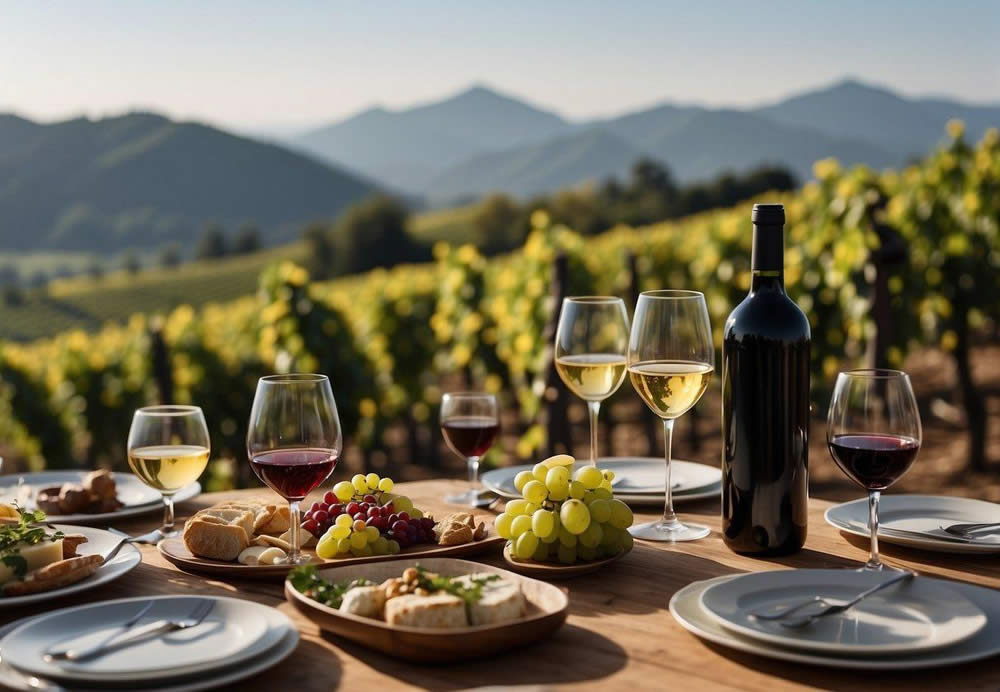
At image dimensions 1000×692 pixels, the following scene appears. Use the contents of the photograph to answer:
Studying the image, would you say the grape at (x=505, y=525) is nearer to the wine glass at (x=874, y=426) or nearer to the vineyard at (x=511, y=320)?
the wine glass at (x=874, y=426)

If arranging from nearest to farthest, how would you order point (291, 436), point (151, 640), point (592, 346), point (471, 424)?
point (151, 640) → point (291, 436) → point (592, 346) → point (471, 424)

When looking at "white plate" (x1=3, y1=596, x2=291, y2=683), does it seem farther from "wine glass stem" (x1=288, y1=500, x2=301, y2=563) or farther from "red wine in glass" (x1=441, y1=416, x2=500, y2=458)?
"red wine in glass" (x1=441, y1=416, x2=500, y2=458)

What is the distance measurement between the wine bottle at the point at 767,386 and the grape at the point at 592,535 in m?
0.28

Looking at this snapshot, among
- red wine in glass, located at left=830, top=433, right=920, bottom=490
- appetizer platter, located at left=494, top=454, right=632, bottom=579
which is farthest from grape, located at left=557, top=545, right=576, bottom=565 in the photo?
red wine in glass, located at left=830, top=433, right=920, bottom=490

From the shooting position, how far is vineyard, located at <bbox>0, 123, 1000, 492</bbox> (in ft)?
25.7

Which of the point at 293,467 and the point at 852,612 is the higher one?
the point at 293,467

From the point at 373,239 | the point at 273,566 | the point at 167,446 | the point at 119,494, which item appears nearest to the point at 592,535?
the point at 273,566

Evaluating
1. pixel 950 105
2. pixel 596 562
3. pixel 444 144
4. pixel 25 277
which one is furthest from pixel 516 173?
pixel 596 562

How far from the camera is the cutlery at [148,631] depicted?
139cm

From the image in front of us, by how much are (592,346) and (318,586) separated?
0.95m

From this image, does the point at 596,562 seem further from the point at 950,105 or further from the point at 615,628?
the point at 950,105

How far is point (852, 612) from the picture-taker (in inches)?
62.0

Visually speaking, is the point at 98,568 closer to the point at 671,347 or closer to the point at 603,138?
the point at 671,347

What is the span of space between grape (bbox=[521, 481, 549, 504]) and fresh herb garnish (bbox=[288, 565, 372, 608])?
379mm
